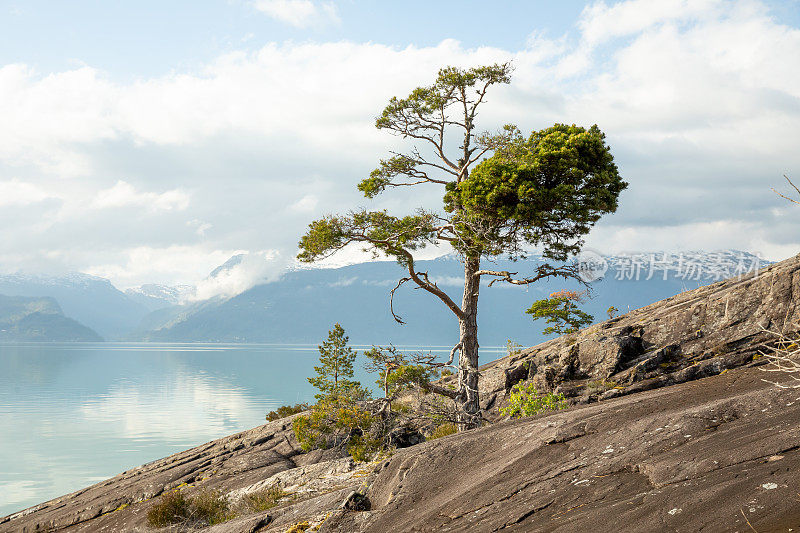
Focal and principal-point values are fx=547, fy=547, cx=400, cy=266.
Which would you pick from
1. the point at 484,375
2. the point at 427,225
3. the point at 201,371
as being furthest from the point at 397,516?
the point at 201,371

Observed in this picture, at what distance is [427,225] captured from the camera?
23672 mm

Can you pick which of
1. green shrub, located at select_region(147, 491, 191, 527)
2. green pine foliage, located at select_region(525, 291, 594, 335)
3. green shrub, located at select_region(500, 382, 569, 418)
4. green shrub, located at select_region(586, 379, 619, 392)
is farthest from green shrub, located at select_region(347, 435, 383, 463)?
green pine foliage, located at select_region(525, 291, 594, 335)

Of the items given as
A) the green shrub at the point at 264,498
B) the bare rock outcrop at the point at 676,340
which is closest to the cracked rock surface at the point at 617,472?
the green shrub at the point at 264,498

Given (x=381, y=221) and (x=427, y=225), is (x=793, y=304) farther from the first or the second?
(x=381, y=221)

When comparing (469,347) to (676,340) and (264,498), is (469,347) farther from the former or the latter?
(264,498)

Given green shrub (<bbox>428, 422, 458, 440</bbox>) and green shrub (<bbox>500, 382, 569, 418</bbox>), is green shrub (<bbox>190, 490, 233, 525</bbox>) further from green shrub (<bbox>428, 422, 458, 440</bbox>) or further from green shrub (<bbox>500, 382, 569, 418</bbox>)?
green shrub (<bbox>500, 382, 569, 418</bbox>)

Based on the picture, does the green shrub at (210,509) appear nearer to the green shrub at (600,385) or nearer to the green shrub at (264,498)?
the green shrub at (264,498)

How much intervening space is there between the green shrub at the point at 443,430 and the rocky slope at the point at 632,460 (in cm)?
528

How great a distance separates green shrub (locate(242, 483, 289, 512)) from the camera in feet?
55.4

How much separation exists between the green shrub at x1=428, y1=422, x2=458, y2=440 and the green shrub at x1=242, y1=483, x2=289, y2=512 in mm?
7724

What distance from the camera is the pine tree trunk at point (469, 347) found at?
2406 centimetres

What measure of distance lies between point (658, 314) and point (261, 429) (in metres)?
23.7

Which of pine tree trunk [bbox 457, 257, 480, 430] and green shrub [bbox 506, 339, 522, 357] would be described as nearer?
pine tree trunk [bbox 457, 257, 480, 430]

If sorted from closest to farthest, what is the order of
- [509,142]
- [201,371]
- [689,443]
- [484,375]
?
1. [689,443]
2. [509,142]
3. [484,375]
4. [201,371]
